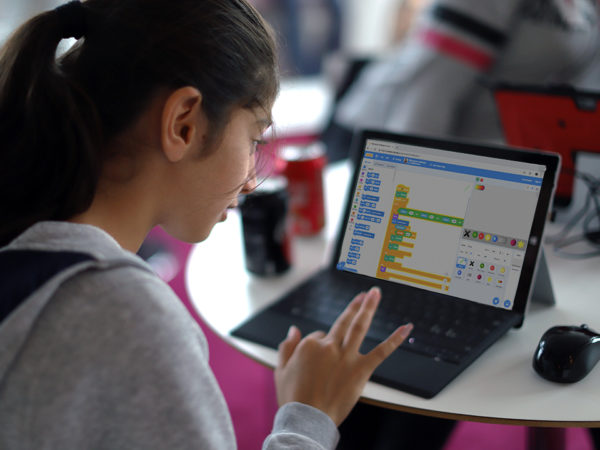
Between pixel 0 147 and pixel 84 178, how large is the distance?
11cm

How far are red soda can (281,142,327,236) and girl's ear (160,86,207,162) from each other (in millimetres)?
482

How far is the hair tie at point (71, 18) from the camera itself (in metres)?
0.65

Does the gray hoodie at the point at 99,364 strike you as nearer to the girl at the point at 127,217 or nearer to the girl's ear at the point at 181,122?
the girl at the point at 127,217

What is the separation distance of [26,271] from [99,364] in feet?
0.37

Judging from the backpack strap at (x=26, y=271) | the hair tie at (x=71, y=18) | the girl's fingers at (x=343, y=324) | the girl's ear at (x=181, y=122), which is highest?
the hair tie at (x=71, y=18)

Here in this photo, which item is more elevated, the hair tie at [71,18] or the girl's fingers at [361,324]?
the hair tie at [71,18]

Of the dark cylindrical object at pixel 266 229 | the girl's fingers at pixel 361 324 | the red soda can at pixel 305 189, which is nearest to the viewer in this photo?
the girl's fingers at pixel 361 324

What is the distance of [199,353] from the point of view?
23.5 inches

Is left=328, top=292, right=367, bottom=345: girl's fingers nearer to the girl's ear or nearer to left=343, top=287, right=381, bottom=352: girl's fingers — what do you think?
left=343, top=287, right=381, bottom=352: girl's fingers

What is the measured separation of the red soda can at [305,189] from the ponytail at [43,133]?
1.86ft

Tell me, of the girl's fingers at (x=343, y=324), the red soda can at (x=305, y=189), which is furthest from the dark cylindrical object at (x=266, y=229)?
the girl's fingers at (x=343, y=324)

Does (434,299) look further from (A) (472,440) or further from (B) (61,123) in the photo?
(A) (472,440)

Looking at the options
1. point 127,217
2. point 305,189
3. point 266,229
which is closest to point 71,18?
point 127,217

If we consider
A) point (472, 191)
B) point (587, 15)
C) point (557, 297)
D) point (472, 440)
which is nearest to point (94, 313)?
point (472, 191)
